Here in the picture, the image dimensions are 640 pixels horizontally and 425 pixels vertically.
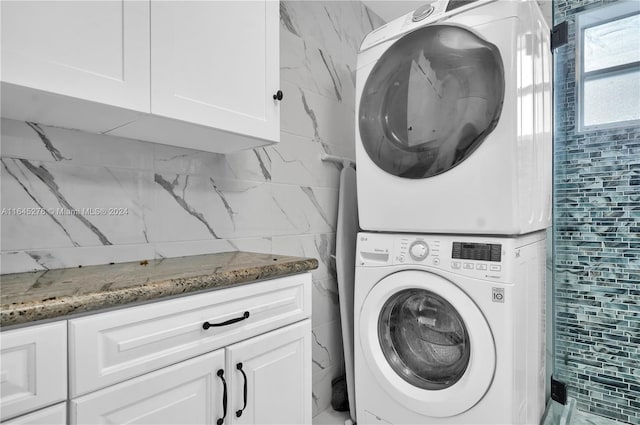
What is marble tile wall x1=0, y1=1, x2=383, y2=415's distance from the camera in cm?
108

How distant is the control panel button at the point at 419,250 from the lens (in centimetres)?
158

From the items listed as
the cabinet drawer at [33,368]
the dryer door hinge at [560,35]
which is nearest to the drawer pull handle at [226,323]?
the cabinet drawer at [33,368]

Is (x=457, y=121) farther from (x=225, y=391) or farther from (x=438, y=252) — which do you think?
(x=225, y=391)

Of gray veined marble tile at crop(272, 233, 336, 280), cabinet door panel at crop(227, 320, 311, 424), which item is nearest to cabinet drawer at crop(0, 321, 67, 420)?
cabinet door panel at crop(227, 320, 311, 424)

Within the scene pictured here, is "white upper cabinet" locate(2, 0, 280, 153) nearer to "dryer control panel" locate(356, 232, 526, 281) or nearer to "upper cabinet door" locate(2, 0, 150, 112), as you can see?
"upper cabinet door" locate(2, 0, 150, 112)

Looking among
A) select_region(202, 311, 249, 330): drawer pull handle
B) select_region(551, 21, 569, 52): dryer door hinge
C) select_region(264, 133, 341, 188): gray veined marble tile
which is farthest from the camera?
select_region(264, 133, 341, 188): gray veined marble tile

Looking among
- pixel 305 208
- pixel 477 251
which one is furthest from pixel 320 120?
pixel 477 251

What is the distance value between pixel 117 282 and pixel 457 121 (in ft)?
4.59

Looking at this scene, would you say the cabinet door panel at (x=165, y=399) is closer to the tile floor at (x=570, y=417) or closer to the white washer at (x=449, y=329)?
the white washer at (x=449, y=329)

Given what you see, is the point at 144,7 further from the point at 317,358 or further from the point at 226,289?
the point at 317,358

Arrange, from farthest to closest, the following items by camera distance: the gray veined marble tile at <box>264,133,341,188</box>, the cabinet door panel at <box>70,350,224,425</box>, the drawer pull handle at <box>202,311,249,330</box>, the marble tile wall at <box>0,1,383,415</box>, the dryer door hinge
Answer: the gray veined marble tile at <box>264,133,341,188</box> → the dryer door hinge → the marble tile wall at <box>0,1,383,415</box> → the drawer pull handle at <box>202,311,249,330</box> → the cabinet door panel at <box>70,350,224,425</box>

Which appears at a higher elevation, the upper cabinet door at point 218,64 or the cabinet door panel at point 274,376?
the upper cabinet door at point 218,64

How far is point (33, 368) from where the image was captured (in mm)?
689

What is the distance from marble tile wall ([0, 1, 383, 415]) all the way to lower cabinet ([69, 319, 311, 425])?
1.73ft
